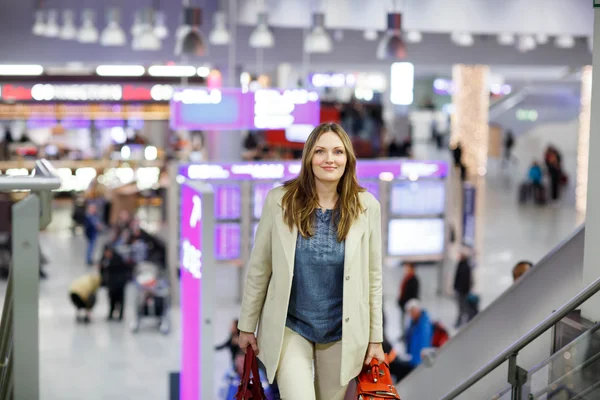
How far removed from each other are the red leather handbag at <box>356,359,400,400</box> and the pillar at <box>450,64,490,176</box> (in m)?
26.6

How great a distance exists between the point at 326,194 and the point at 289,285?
36cm

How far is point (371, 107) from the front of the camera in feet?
102

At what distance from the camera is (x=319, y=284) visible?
3361mm

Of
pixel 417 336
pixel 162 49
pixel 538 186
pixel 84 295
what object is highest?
pixel 162 49

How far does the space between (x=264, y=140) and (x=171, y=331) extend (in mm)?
14388

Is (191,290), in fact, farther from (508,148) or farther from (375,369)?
(508,148)

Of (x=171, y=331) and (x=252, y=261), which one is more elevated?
(x=252, y=261)

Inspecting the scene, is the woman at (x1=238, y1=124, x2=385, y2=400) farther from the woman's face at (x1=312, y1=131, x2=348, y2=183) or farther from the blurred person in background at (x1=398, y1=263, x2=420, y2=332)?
the blurred person in background at (x1=398, y1=263, x2=420, y2=332)

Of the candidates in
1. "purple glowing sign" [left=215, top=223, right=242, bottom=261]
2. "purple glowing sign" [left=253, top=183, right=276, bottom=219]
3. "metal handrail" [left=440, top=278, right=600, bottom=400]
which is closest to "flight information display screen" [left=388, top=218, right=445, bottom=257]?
"purple glowing sign" [left=253, top=183, right=276, bottom=219]

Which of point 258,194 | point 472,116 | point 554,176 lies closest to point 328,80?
point 472,116

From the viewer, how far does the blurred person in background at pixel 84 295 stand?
44.7 ft

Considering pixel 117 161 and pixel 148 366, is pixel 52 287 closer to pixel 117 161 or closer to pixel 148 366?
pixel 148 366

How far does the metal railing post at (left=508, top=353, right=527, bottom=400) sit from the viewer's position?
3670 mm

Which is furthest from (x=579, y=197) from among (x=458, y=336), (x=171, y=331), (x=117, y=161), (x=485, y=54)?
(x=458, y=336)
